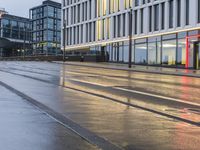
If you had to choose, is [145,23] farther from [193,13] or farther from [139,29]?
[193,13]

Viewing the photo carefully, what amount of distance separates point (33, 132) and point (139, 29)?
53.2 m

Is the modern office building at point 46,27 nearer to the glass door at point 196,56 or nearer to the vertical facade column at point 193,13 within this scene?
the vertical facade column at point 193,13

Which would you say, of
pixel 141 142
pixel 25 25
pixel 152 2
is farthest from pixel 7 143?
pixel 25 25

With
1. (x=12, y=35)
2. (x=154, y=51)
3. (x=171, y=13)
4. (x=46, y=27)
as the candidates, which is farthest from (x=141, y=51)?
(x=12, y=35)

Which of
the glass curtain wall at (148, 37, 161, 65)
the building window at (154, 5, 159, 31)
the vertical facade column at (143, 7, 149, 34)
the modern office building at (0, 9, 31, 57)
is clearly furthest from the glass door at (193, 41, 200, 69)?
the modern office building at (0, 9, 31, 57)

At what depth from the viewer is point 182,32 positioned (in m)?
51.2

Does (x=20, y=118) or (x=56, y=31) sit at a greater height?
(x=56, y=31)

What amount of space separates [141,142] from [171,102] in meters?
7.48

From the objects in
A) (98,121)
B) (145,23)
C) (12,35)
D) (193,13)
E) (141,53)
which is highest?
(12,35)

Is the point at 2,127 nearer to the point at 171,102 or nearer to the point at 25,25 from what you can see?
the point at 171,102

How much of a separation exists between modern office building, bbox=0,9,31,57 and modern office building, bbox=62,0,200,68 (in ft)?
171

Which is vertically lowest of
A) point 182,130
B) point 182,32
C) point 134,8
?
point 182,130

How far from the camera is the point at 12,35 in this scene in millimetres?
146125

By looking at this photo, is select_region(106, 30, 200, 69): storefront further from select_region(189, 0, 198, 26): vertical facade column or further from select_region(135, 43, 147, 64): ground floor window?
select_region(189, 0, 198, 26): vertical facade column
